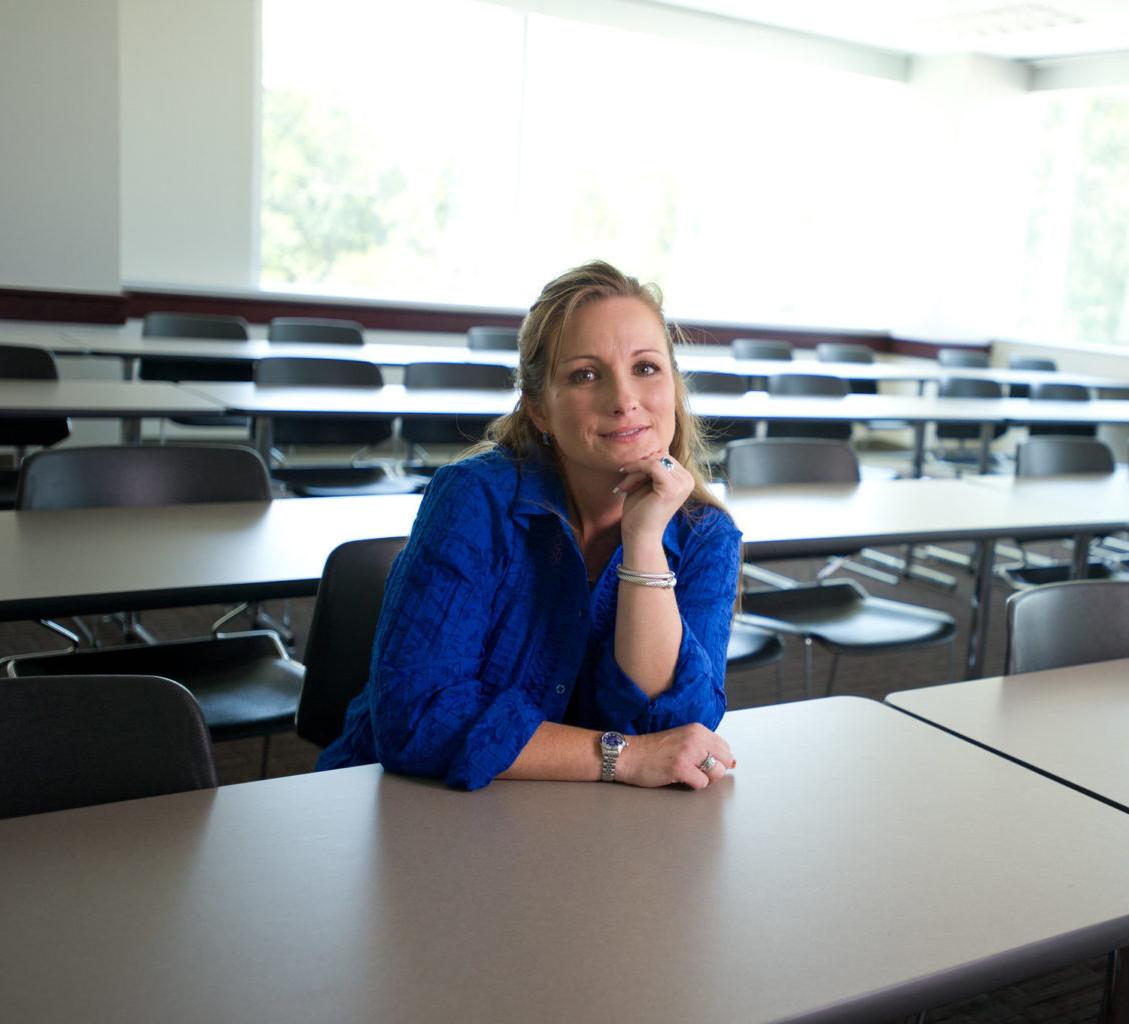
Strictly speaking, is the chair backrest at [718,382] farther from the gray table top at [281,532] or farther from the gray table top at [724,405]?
the gray table top at [281,532]

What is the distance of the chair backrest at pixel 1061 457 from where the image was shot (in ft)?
13.0

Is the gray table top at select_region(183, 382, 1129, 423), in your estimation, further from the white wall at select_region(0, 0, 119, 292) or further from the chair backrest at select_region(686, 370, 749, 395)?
the white wall at select_region(0, 0, 119, 292)

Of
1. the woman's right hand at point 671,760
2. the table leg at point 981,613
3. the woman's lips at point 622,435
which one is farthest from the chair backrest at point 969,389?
the woman's right hand at point 671,760

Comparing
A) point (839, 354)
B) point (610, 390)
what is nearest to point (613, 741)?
point (610, 390)

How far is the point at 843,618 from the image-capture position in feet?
10.2

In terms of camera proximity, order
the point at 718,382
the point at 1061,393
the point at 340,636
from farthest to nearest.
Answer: the point at 1061,393 < the point at 718,382 < the point at 340,636

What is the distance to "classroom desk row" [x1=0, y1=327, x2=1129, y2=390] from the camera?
4.95 meters

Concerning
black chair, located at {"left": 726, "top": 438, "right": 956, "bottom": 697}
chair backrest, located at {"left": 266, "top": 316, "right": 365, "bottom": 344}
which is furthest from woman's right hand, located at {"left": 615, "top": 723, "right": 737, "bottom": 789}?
chair backrest, located at {"left": 266, "top": 316, "right": 365, "bottom": 344}

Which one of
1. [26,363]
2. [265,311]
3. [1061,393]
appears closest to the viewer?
[26,363]

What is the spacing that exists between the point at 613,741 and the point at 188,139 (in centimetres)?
649

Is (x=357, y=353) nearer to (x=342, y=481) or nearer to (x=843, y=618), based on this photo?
(x=342, y=481)

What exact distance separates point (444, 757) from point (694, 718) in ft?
1.06

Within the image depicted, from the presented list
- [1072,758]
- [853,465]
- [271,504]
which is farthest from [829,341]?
[1072,758]

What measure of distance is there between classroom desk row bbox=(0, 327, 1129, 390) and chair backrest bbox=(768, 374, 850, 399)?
0.53 ft
